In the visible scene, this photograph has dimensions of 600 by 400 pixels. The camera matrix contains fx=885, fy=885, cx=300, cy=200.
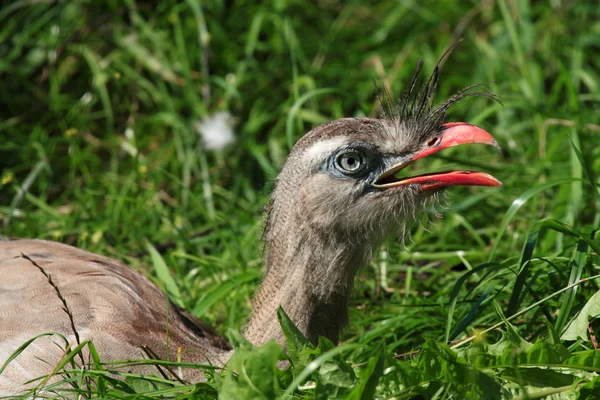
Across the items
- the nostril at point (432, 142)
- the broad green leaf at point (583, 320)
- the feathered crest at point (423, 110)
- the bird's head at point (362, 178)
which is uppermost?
the feathered crest at point (423, 110)

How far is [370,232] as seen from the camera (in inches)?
87.4

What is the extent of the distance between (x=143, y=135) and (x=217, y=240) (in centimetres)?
89

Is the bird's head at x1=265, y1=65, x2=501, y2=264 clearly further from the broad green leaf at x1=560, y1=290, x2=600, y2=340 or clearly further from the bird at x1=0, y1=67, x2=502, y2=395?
the broad green leaf at x1=560, y1=290, x2=600, y2=340

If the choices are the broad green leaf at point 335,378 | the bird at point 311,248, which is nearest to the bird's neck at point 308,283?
the bird at point 311,248

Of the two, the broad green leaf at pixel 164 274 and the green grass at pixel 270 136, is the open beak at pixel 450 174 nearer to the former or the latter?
the green grass at pixel 270 136

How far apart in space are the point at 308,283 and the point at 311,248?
0.09 metres

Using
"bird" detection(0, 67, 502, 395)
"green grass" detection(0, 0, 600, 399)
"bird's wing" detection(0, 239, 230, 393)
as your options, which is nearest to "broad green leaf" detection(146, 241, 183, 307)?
"green grass" detection(0, 0, 600, 399)

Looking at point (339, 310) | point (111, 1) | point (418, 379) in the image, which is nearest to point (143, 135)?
point (111, 1)

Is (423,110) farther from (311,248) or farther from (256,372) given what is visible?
(256,372)

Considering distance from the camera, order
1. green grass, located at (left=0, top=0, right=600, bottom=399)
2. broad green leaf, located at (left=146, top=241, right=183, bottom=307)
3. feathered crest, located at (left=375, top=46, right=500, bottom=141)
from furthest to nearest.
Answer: broad green leaf, located at (left=146, top=241, right=183, bottom=307)
green grass, located at (left=0, top=0, right=600, bottom=399)
feathered crest, located at (left=375, top=46, right=500, bottom=141)

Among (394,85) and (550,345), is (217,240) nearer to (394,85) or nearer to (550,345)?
(394,85)

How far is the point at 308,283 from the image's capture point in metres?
2.18

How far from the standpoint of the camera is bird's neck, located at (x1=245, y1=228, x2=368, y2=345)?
2.18m

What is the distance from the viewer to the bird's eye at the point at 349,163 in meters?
2.19
